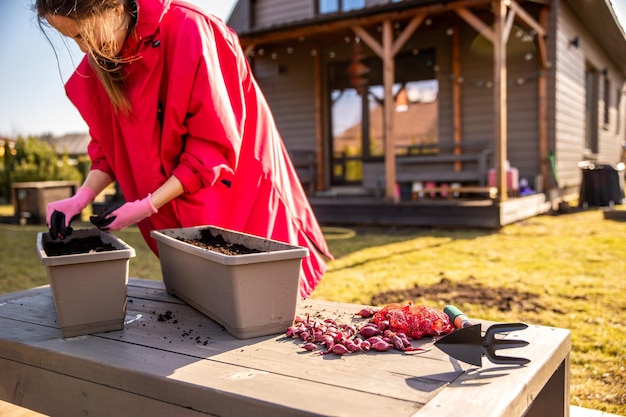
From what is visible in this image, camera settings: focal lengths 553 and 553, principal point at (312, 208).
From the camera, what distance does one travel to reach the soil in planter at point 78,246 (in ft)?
4.66

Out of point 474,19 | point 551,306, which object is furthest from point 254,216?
point 474,19

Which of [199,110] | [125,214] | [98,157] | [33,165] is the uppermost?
[33,165]

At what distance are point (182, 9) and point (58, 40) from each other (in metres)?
0.34

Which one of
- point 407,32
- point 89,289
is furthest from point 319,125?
point 89,289

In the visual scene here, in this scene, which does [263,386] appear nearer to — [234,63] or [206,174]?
[206,174]

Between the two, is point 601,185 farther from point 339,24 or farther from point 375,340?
point 375,340

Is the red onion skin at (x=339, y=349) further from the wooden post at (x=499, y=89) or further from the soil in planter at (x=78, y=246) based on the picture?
the wooden post at (x=499, y=89)

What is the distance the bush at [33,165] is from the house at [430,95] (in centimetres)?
578

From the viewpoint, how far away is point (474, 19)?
22.8 ft

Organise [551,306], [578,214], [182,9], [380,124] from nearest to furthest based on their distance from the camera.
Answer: [182,9] < [551,306] < [578,214] < [380,124]

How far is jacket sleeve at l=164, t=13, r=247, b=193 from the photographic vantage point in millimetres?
1457

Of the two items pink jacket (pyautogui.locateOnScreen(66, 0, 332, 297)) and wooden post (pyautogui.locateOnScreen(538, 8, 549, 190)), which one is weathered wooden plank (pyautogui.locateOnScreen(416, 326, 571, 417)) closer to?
pink jacket (pyautogui.locateOnScreen(66, 0, 332, 297))

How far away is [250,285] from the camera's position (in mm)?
1161

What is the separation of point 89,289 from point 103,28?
634 mm
